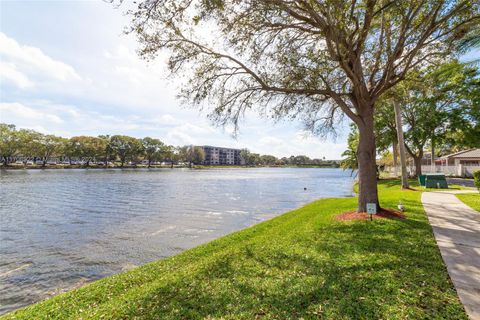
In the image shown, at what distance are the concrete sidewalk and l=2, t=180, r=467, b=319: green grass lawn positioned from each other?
0.17m

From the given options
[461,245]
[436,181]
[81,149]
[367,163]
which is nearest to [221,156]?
[81,149]

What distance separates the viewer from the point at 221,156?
186m

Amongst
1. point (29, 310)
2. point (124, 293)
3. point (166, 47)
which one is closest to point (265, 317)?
point (124, 293)

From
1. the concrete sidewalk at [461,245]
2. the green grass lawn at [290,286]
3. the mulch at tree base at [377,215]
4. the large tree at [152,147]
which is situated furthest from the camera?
the large tree at [152,147]

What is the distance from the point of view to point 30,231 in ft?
38.5

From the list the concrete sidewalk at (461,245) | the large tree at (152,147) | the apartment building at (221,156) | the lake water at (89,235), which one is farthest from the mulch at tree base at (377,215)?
the apartment building at (221,156)

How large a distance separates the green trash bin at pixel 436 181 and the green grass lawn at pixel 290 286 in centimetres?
1479

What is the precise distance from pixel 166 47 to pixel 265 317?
9006mm

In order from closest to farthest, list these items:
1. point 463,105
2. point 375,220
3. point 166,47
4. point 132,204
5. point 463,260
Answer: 1. point 463,260
2. point 375,220
3. point 166,47
4. point 132,204
5. point 463,105

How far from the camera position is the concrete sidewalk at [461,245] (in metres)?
3.97

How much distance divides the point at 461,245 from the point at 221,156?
18086 cm

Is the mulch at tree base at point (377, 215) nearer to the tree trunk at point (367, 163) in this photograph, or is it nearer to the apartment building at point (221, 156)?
the tree trunk at point (367, 163)

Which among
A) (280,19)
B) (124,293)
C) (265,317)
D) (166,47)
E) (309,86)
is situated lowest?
(124,293)

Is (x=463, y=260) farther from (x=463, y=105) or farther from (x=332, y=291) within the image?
(x=463, y=105)
